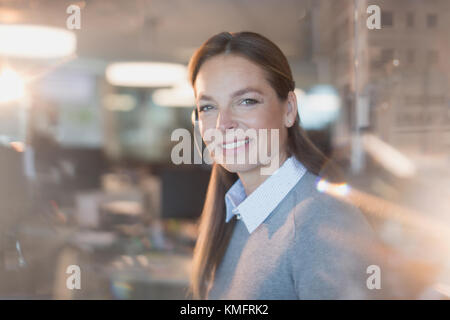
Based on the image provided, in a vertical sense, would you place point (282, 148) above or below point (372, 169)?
above

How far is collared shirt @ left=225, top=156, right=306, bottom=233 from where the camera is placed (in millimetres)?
797

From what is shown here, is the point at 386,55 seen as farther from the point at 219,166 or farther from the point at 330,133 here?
the point at 219,166

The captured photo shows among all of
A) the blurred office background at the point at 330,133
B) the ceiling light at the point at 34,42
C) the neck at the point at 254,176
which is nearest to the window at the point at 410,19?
the blurred office background at the point at 330,133

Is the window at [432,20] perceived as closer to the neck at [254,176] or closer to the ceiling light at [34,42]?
the neck at [254,176]

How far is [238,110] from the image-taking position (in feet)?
2.51

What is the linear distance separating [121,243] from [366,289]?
152 centimetres

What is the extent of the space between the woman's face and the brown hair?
0.02 meters

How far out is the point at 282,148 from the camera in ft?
2.72

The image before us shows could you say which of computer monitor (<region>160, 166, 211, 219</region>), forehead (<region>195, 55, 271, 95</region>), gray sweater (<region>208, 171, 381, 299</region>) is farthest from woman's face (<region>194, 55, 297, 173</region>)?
computer monitor (<region>160, 166, 211, 219</region>)

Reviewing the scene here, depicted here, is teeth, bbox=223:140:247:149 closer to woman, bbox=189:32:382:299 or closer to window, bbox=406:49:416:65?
woman, bbox=189:32:382:299

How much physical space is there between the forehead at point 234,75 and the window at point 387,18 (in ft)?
1.25

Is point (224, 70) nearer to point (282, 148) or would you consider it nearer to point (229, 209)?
point (282, 148)

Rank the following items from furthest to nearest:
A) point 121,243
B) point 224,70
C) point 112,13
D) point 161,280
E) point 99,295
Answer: point 112,13
point 121,243
point 161,280
point 99,295
point 224,70
